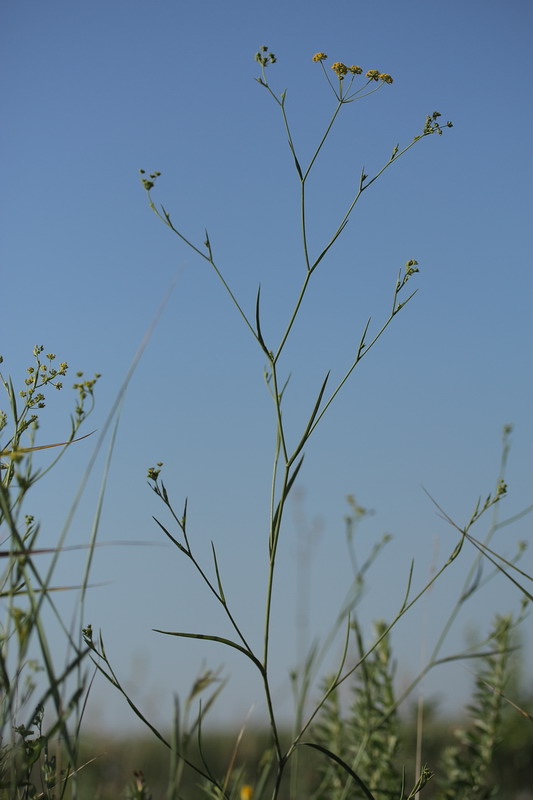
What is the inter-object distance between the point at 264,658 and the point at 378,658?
1.25 metres

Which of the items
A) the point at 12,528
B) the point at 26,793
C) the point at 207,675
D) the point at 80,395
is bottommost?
the point at 26,793

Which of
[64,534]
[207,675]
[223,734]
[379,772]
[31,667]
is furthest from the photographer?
[223,734]

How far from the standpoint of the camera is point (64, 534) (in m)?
1.17

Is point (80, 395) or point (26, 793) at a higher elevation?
point (80, 395)

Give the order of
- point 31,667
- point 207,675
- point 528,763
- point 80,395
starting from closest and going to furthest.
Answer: point 207,675 < point 80,395 < point 31,667 < point 528,763

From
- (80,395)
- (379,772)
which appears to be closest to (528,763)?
(379,772)

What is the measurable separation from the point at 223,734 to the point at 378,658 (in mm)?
2171

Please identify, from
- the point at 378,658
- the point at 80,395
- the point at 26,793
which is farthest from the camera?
the point at 378,658

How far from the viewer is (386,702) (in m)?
2.47

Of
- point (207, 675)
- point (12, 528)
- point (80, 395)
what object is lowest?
point (207, 675)

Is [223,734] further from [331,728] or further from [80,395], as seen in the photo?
[80,395]

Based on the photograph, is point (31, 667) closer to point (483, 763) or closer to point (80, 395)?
point (80, 395)

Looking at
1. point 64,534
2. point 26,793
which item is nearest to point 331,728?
point 26,793

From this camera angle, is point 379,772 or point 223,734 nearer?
point 379,772
